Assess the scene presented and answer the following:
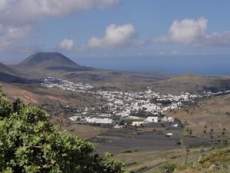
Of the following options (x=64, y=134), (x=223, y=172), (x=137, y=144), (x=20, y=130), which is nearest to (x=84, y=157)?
(x=64, y=134)

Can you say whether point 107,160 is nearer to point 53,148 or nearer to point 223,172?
point 53,148

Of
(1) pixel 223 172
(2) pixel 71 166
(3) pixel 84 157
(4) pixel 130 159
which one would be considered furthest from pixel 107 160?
Result: (4) pixel 130 159

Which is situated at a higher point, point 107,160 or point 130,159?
point 107,160

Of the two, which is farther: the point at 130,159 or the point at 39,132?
the point at 130,159

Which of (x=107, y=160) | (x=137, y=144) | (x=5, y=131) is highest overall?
(x=5, y=131)

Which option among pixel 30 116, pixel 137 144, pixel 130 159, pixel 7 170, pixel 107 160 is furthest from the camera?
pixel 137 144

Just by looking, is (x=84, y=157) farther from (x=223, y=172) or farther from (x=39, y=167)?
(x=223, y=172)

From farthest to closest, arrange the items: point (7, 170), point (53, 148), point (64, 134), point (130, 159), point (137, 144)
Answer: point (137, 144), point (130, 159), point (64, 134), point (53, 148), point (7, 170)
